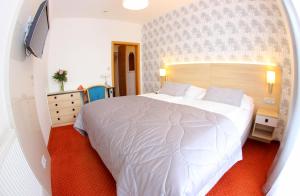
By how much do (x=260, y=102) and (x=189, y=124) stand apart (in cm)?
169

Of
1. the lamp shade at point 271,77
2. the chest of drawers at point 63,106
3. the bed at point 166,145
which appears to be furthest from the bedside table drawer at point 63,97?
the lamp shade at point 271,77

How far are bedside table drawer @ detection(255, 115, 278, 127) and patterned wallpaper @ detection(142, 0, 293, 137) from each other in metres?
0.30

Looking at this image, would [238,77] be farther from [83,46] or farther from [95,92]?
[83,46]

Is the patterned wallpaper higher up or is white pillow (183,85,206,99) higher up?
the patterned wallpaper

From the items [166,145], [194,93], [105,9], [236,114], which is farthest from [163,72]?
[166,145]

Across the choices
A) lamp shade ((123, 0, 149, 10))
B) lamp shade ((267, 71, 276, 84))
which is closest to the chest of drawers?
lamp shade ((123, 0, 149, 10))

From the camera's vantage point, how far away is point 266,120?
7.54 feet

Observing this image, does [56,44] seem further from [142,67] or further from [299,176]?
[299,176]

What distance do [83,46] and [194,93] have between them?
2.99m

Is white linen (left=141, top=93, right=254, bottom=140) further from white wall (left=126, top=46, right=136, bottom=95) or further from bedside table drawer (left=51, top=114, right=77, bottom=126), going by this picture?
white wall (left=126, top=46, right=136, bottom=95)

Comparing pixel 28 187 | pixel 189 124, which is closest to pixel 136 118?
pixel 189 124

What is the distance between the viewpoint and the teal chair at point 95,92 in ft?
12.6

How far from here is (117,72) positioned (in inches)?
235

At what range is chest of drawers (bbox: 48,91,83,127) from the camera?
3.47m
